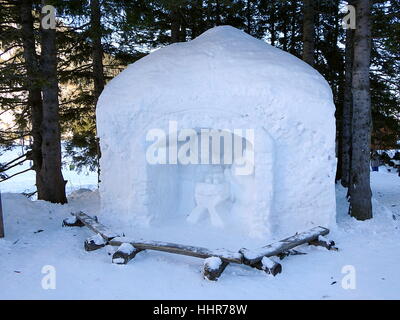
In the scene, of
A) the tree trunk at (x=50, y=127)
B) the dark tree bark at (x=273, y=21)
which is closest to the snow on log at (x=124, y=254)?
the tree trunk at (x=50, y=127)

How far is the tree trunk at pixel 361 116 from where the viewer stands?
7234 millimetres

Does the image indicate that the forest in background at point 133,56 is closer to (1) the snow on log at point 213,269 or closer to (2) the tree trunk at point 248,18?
(2) the tree trunk at point 248,18

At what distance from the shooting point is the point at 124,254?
5062 mm

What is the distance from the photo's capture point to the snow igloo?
6.44 m

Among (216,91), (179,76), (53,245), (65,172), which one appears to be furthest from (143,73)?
(65,172)

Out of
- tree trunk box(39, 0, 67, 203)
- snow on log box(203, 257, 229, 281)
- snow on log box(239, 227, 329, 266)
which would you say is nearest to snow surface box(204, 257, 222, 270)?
snow on log box(203, 257, 229, 281)

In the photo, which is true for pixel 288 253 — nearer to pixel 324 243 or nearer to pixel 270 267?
pixel 324 243

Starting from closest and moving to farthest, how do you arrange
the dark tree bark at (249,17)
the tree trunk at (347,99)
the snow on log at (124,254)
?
the snow on log at (124,254) → the tree trunk at (347,99) → the dark tree bark at (249,17)

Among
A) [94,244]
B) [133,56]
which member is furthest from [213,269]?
[133,56]

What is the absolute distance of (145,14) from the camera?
30.2 ft

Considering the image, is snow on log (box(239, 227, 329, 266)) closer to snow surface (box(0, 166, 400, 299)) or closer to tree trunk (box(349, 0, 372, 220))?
snow surface (box(0, 166, 400, 299))

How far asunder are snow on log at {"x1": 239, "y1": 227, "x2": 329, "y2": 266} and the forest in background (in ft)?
6.87

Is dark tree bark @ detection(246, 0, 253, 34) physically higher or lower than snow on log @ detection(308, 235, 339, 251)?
A: higher

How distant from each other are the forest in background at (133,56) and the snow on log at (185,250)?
3.92 m
